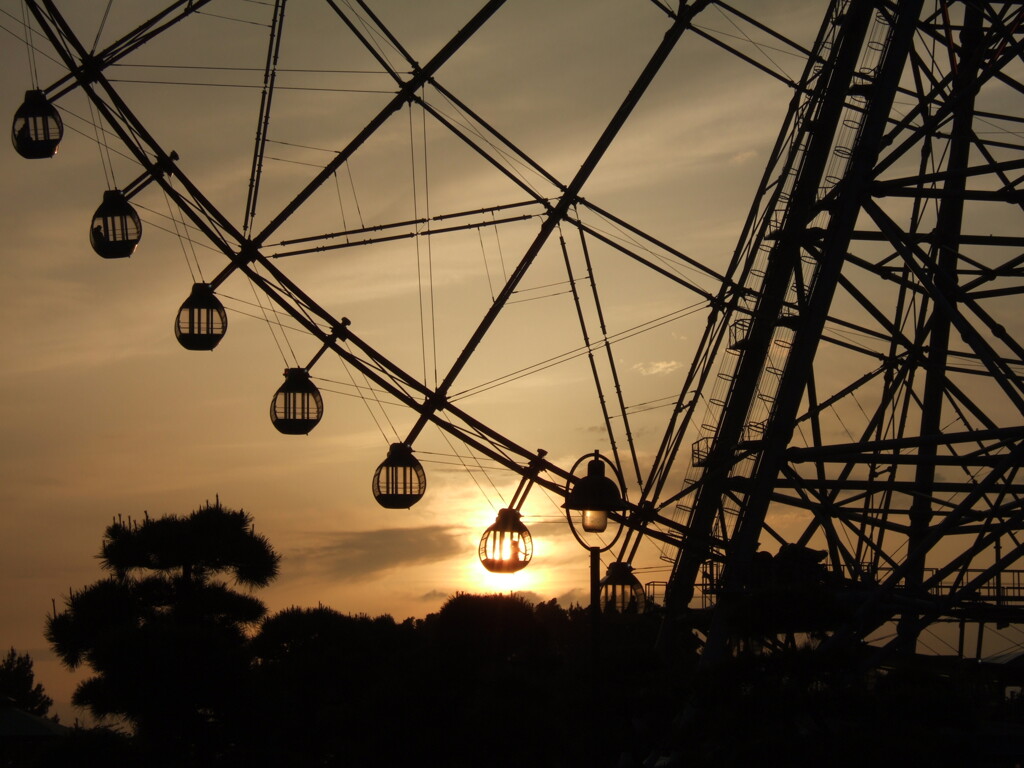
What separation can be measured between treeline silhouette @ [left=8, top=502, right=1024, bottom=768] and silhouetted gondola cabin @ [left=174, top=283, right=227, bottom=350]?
960 cm

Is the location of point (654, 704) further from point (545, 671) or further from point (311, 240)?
point (311, 240)

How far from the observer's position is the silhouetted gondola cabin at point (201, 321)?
27781 millimetres

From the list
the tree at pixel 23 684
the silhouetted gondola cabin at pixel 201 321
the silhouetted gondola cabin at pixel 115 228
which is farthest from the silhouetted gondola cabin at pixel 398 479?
the tree at pixel 23 684

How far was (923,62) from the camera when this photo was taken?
1361 inches

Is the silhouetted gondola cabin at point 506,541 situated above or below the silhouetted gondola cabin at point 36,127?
below

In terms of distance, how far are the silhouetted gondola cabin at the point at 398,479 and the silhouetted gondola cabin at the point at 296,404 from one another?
5.34 ft

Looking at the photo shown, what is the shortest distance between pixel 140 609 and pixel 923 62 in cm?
2351

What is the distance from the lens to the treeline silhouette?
24.4m

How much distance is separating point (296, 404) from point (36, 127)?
22.7 ft

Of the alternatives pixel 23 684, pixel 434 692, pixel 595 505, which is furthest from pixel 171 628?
pixel 23 684

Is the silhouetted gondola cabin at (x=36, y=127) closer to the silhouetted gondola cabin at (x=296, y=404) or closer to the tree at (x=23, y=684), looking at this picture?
the silhouetted gondola cabin at (x=296, y=404)

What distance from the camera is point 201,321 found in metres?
27.8

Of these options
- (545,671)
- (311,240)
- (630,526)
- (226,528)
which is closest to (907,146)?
(630,526)

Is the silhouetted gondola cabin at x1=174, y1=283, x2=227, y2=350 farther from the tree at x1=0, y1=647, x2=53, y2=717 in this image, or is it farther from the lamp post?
the tree at x1=0, y1=647, x2=53, y2=717
